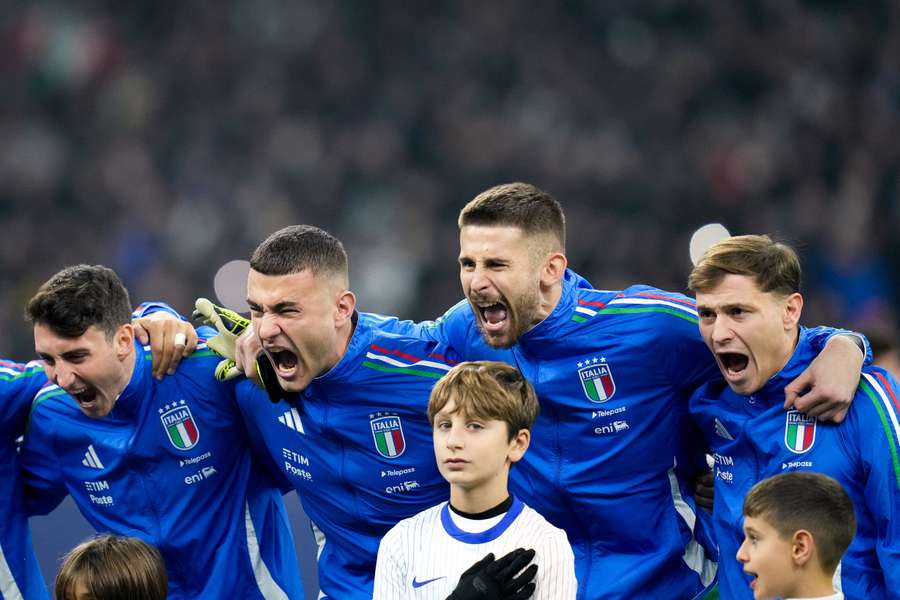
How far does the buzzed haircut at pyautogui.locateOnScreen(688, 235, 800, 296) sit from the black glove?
1077 mm

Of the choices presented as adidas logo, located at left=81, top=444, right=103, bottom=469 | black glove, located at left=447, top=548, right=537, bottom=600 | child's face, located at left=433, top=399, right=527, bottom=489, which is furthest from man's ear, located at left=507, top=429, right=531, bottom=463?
adidas logo, located at left=81, top=444, right=103, bottom=469

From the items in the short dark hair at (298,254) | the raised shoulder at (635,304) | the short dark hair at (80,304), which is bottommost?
the short dark hair at (80,304)

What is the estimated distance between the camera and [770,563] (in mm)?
3320

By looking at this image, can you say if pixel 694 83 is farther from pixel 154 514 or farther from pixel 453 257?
pixel 154 514

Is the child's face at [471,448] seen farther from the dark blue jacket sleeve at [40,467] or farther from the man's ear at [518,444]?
the dark blue jacket sleeve at [40,467]

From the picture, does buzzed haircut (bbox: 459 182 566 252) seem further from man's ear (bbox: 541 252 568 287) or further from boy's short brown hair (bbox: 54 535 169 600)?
boy's short brown hair (bbox: 54 535 169 600)

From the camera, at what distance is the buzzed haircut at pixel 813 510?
10.9ft

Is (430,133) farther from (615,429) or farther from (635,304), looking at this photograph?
(615,429)

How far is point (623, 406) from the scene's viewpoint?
4.12 m

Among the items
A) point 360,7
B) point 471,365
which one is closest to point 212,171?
point 360,7

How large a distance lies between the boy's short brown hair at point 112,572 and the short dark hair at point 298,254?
1.01 meters

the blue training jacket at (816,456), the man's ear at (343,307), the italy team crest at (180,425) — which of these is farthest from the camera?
the italy team crest at (180,425)

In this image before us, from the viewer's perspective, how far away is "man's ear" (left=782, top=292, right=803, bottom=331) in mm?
3803

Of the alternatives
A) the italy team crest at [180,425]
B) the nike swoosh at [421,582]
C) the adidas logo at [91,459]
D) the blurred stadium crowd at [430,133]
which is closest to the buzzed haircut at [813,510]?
the nike swoosh at [421,582]
